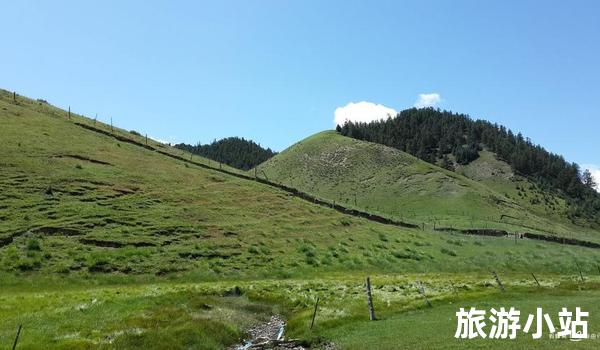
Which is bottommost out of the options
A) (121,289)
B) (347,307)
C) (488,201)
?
(121,289)

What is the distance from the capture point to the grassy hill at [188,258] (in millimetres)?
32531

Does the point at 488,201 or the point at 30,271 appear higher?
the point at 488,201

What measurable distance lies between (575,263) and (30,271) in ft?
274

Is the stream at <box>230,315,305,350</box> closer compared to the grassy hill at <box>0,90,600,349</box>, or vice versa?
the stream at <box>230,315,305,350</box>

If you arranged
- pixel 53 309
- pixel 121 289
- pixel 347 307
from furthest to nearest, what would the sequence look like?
pixel 121 289 → pixel 347 307 → pixel 53 309

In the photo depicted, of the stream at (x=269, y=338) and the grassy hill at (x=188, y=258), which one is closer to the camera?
the stream at (x=269, y=338)

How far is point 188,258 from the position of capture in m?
61.8

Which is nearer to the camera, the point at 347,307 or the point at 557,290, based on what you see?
the point at 347,307

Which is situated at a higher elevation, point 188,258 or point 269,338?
point 269,338

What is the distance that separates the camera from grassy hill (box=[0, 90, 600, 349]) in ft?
107

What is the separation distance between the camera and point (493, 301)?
4062 cm

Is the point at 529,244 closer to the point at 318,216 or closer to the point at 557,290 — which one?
the point at 318,216

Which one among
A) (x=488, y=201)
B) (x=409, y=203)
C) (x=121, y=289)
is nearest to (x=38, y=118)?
(x=121, y=289)

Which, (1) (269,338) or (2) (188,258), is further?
(2) (188,258)
